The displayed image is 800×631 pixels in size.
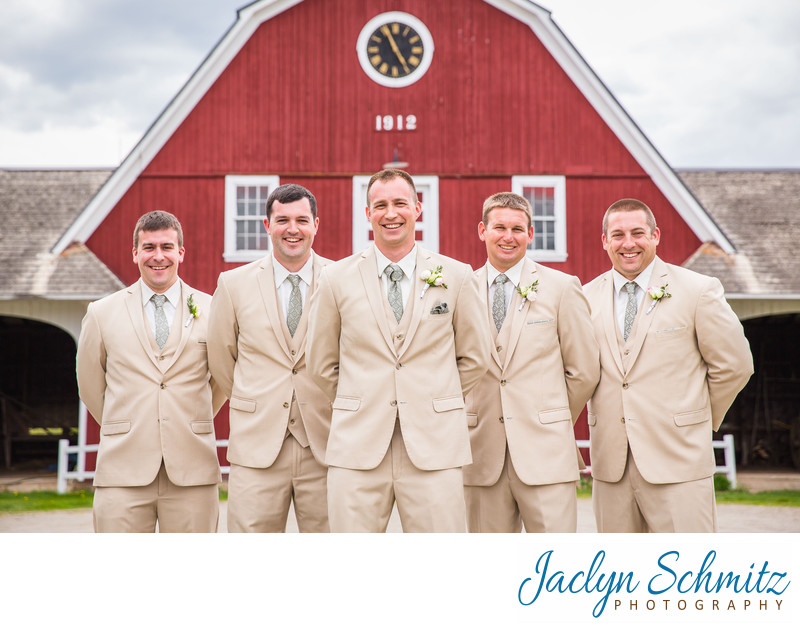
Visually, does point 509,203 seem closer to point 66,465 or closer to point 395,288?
point 395,288

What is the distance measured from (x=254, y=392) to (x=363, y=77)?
9.27 metres

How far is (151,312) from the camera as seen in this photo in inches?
177

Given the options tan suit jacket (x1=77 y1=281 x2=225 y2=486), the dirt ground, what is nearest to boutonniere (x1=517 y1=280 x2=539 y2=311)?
tan suit jacket (x1=77 y1=281 x2=225 y2=486)

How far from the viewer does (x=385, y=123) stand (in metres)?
12.5

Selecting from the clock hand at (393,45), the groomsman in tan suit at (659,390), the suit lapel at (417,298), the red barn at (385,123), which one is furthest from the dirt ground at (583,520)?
the clock hand at (393,45)

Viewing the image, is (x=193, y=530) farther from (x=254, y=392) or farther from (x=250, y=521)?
(x=254, y=392)

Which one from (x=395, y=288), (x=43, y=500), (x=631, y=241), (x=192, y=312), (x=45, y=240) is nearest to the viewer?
(x=395, y=288)

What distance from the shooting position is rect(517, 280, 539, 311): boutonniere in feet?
13.8

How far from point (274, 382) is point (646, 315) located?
1.96 meters

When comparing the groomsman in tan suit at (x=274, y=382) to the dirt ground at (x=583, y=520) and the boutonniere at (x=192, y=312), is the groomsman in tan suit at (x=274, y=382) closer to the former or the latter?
the boutonniere at (x=192, y=312)

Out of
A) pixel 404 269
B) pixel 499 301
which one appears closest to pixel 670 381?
pixel 499 301

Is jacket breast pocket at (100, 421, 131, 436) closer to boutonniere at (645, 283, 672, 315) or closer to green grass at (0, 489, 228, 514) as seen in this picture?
boutonniere at (645, 283, 672, 315)

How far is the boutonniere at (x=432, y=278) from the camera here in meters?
3.77
